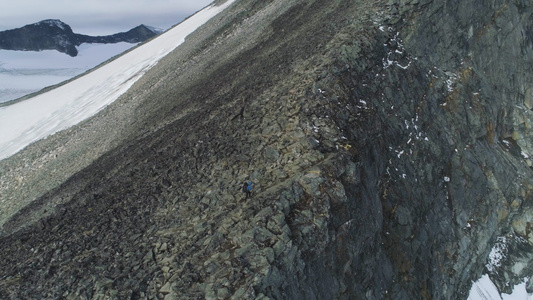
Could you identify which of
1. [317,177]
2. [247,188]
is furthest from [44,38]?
[317,177]

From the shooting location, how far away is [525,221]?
530 inches

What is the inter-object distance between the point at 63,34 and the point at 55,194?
166129mm

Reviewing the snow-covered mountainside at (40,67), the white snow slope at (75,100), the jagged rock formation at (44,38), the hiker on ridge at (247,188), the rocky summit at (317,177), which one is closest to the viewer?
the rocky summit at (317,177)

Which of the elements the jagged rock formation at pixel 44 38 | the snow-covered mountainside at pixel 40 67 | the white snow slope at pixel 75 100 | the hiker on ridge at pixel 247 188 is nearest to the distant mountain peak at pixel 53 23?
the jagged rock formation at pixel 44 38

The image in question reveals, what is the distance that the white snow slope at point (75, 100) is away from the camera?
29.2 meters

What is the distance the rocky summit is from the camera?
689 cm

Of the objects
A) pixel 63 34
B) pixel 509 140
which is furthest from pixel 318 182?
pixel 63 34

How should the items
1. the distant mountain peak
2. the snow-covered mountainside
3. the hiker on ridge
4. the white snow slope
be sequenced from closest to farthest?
the hiker on ridge < the white snow slope < the snow-covered mountainside < the distant mountain peak

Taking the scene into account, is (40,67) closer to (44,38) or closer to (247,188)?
(44,38)

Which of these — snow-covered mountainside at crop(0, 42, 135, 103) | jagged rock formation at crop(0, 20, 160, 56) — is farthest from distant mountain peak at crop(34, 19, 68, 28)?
snow-covered mountainside at crop(0, 42, 135, 103)

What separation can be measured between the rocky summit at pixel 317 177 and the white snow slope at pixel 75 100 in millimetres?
12243

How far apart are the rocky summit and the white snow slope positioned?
12.2m

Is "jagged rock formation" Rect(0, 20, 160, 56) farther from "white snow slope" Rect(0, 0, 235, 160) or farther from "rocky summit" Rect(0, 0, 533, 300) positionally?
"rocky summit" Rect(0, 0, 533, 300)

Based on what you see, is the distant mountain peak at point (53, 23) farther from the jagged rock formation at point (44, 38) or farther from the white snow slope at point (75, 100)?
the white snow slope at point (75, 100)
